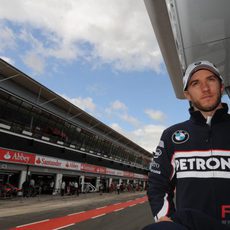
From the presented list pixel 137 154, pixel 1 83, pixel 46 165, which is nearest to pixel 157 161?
pixel 1 83

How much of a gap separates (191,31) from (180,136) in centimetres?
202

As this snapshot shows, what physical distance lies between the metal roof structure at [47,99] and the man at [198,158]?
66.7ft

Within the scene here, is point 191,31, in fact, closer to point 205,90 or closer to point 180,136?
point 205,90

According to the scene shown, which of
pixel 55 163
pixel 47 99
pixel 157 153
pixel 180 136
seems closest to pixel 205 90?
pixel 180 136

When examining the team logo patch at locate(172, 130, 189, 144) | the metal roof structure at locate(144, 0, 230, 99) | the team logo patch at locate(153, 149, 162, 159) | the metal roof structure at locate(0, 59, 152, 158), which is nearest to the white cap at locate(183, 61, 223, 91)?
the team logo patch at locate(172, 130, 189, 144)

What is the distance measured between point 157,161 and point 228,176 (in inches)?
15.6

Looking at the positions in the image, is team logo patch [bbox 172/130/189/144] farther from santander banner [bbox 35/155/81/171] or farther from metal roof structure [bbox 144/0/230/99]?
santander banner [bbox 35/155/81/171]

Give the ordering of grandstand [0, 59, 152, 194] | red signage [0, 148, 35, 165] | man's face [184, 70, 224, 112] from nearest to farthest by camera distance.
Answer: man's face [184, 70, 224, 112] < red signage [0, 148, 35, 165] < grandstand [0, 59, 152, 194]

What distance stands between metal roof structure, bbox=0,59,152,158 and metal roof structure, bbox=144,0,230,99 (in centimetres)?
1859

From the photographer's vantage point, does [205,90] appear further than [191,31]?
No

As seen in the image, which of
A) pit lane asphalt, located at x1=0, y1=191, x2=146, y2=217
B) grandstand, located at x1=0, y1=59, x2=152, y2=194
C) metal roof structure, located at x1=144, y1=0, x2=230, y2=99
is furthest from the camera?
grandstand, located at x1=0, y1=59, x2=152, y2=194

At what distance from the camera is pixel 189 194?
1.50 metres

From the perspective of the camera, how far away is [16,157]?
77.0 feet

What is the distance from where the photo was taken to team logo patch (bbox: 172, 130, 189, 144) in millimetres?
1687
